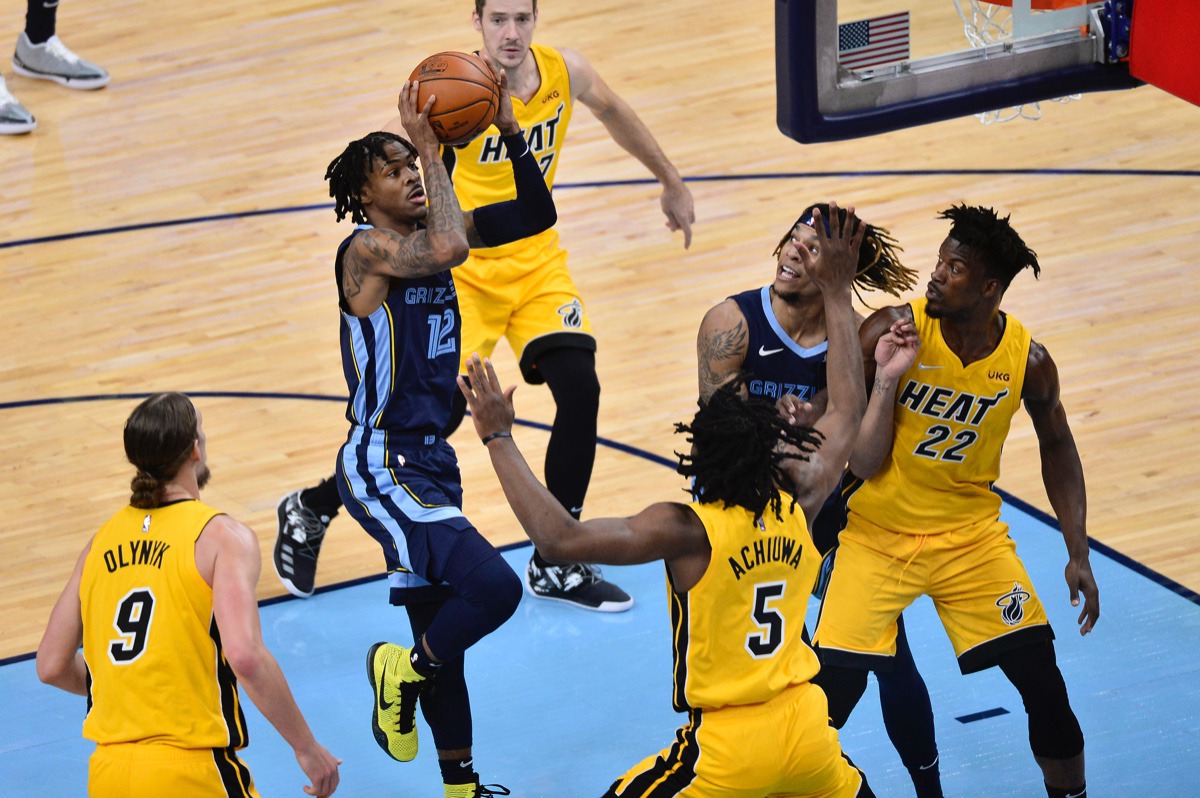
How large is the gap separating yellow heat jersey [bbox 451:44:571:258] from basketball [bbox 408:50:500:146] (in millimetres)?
1272

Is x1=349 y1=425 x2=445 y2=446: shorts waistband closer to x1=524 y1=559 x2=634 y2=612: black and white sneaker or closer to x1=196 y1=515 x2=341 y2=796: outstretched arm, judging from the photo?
x1=196 y1=515 x2=341 y2=796: outstretched arm

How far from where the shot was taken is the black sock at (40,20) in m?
11.3

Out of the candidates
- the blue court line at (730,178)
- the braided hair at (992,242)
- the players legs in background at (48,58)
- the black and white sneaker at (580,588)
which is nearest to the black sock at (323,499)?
the black and white sneaker at (580,588)

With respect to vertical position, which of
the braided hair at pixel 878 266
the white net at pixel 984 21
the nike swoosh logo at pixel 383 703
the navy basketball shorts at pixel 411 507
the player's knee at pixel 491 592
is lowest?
the nike swoosh logo at pixel 383 703

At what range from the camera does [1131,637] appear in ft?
19.6

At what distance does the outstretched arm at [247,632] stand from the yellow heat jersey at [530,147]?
2.65 meters

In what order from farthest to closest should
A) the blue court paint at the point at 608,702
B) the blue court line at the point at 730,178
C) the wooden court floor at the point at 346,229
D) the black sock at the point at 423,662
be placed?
the blue court line at the point at 730,178 → the wooden court floor at the point at 346,229 → the blue court paint at the point at 608,702 → the black sock at the point at 423,662

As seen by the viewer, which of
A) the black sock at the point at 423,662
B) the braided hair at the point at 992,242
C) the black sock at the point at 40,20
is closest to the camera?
the braided hair at the point at 992,242

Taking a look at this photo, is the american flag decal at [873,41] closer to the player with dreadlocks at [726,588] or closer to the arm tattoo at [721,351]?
the arm tattoo at [721,351]

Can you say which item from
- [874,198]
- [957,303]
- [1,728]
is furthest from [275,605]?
[874,198]

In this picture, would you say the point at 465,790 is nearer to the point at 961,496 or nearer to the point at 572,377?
the point at 961,496

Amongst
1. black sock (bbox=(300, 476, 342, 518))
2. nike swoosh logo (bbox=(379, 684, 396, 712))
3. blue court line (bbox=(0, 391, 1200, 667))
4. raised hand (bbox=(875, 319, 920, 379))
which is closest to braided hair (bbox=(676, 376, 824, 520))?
raised hand (bbox=(875, 319, 920, 379))

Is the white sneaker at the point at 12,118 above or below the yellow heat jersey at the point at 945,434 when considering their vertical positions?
below

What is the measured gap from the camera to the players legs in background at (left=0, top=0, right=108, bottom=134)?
11445mm
